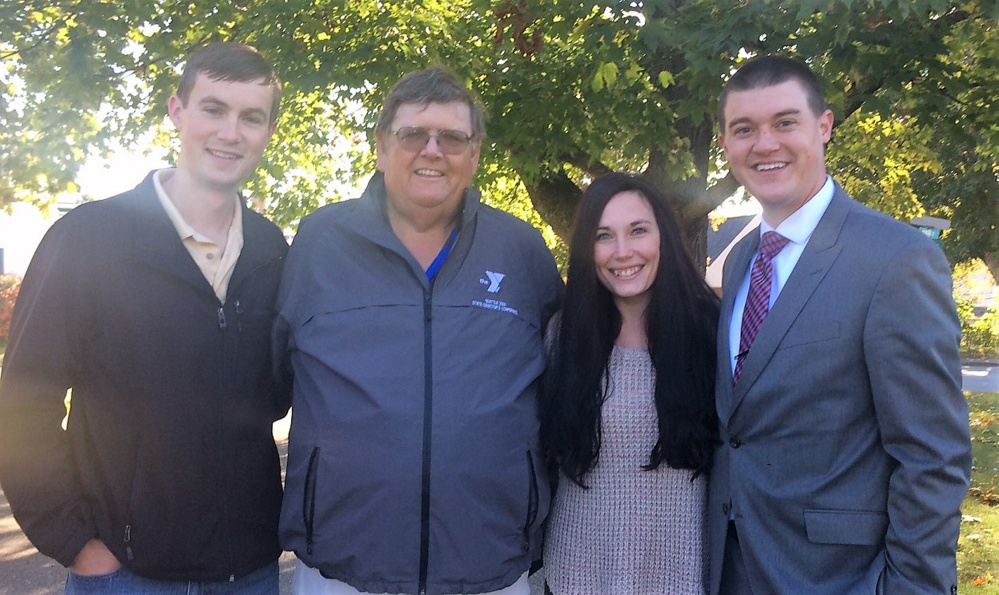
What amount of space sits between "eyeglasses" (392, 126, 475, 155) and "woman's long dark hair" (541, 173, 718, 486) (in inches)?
20.5

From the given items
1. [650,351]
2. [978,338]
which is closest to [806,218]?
[650,351]

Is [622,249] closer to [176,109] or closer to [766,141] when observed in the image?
[766,141]

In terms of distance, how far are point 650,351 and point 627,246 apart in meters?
0.37

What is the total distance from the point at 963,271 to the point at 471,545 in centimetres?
3184

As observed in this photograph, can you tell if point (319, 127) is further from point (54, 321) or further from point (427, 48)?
point (54, 321)

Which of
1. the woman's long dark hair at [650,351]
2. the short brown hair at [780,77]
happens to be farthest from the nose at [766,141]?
the woman's long dark hair at [650,351]

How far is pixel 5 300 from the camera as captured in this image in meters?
19.4

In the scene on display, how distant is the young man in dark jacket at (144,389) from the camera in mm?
2430

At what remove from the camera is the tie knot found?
8.64 ft

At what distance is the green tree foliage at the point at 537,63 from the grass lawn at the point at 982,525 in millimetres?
3056

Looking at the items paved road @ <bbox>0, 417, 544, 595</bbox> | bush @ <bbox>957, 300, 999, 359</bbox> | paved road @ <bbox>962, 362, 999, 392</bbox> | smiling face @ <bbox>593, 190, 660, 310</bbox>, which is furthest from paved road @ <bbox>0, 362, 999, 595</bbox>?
bush @ <bbox>957, 300, 999, 359</bbox>

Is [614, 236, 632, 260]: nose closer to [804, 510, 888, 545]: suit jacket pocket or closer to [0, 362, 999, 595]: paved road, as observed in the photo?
[804, 510, 888, 545]: suit jacket pocket

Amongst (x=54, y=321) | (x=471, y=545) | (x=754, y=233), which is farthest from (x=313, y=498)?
(x=754, y=233)

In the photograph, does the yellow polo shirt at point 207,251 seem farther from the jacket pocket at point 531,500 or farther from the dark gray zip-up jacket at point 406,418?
the jacket pocket at point 531,500
